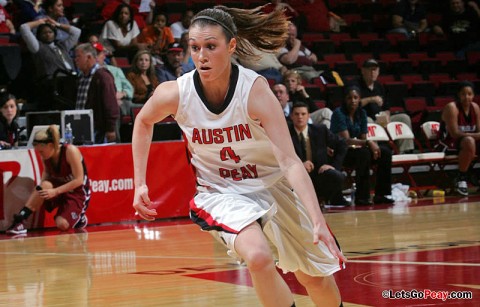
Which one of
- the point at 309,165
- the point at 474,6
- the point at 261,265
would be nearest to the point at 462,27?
the point at 474,6

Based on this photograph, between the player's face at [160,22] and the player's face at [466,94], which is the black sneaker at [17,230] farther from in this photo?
the player's face at [466,94]

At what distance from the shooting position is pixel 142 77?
12555 mm

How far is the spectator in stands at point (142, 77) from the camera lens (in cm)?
1253

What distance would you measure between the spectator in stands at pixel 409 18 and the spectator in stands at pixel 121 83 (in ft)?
24.8

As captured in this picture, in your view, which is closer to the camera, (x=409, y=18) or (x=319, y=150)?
(x=319, y=150)

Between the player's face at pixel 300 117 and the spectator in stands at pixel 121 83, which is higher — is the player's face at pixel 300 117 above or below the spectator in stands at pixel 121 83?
below

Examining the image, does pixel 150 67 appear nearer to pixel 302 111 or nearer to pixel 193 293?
pixel 302 111

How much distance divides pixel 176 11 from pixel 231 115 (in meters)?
11.7

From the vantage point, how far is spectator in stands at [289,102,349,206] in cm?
1116

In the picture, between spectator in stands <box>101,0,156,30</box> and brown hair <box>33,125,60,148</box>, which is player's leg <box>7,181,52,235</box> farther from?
spectator in stands <box>101,0,156,30</box>

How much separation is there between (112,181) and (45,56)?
2.39 m

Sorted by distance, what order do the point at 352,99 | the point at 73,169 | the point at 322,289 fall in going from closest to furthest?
the point at 322,289, the point at 73,169, the point at 352,99

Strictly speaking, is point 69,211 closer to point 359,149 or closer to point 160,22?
point 359,149

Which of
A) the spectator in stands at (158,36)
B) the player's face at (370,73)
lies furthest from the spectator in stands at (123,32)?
the player's face at (370,73)
